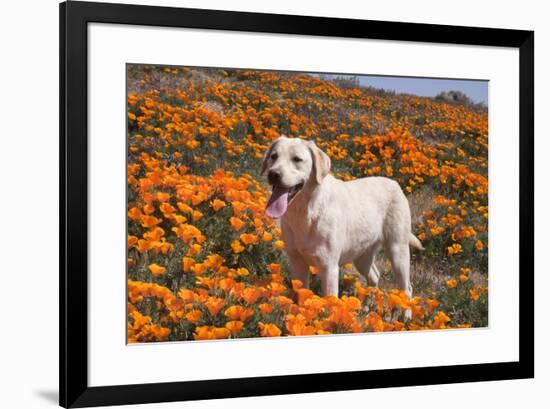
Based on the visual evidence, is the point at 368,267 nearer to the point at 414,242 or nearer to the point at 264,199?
the point at 414,242

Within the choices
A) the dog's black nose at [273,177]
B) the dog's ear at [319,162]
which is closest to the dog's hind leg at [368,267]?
the dog's ear at [319,162]

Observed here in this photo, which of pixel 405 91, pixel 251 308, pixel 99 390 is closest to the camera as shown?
pixel 99 390

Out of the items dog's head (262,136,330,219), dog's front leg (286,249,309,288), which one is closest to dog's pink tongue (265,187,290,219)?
dog's head (262,136,330,219)

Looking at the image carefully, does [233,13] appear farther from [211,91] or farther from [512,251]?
[512,251]

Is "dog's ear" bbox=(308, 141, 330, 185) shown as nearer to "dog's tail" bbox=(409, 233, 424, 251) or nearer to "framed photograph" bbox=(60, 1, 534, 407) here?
"framed photograph" bbox=(60, 1, 534, 407)

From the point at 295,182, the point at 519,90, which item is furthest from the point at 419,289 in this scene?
the point at 519,90

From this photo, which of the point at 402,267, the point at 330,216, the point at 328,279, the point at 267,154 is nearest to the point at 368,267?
the point at 402,267

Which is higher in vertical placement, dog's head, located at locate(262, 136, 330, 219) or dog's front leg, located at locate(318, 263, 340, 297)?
dog's head, located at locate(262, 136, 330, 219)
